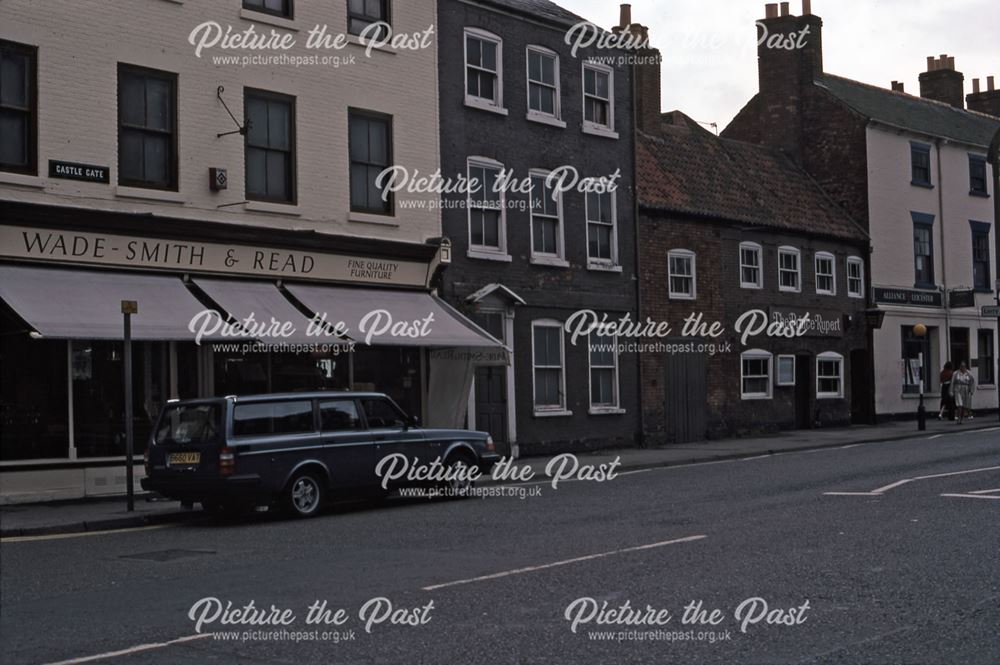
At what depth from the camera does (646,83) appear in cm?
3403

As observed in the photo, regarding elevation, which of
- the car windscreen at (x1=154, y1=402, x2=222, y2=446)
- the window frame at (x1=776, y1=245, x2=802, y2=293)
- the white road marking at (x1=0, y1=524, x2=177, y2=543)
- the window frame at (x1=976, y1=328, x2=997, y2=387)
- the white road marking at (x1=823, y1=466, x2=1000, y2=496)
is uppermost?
the window frame at (x1=776, y1=245, x2=802, y2=293)

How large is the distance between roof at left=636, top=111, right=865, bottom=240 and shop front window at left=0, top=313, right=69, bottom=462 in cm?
1602

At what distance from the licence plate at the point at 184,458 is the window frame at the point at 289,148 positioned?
6.67 meters

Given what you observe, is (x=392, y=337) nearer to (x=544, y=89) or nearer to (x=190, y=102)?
(x=190, y=102)

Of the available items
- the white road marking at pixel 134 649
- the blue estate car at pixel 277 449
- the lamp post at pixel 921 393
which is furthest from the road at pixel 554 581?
the lamp post at pixel 921 393

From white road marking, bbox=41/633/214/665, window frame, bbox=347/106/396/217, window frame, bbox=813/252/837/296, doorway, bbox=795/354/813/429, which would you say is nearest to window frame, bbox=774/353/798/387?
doorway, bbox=795/354/813/429

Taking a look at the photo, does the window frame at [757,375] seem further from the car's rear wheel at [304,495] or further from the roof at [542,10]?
the car's rear wheel at [304,495]

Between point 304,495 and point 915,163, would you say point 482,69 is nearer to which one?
point 304,495

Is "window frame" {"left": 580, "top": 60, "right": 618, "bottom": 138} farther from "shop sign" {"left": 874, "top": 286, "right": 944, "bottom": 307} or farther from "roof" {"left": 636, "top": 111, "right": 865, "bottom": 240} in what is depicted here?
"shop sign" {"left": 874, "top": 286, "right": 944, "bottom": 307}

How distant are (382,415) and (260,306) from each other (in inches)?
164

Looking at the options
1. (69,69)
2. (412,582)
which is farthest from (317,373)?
(412,582)

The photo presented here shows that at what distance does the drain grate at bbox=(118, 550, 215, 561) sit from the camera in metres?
12.6

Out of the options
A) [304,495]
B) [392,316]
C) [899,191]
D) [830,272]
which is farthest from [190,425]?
[899,191]

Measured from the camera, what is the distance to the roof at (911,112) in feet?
132
